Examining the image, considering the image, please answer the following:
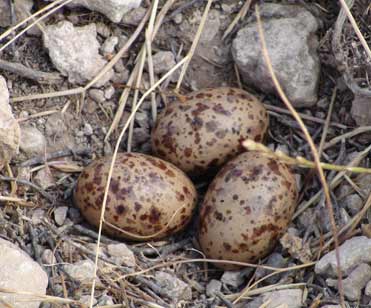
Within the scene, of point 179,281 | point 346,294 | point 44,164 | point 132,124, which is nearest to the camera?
point 346,294

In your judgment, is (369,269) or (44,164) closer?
(369,269)

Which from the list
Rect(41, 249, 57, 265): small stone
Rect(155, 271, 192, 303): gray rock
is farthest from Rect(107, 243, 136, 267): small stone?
Rect(41, 249, 57, 265): small stone

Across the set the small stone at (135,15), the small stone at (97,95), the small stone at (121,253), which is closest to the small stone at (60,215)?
the small stone at (121,253)

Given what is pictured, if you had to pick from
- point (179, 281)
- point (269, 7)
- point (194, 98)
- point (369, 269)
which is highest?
point (269, 7)

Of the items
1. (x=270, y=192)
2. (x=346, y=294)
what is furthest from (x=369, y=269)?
(x=270, y=192)

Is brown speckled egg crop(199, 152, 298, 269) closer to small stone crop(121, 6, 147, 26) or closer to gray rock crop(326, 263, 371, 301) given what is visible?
gray rock crop(326, 263, 371, 301)

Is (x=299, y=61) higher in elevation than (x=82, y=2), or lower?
lower

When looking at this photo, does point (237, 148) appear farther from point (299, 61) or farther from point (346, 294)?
point (346, 294)
